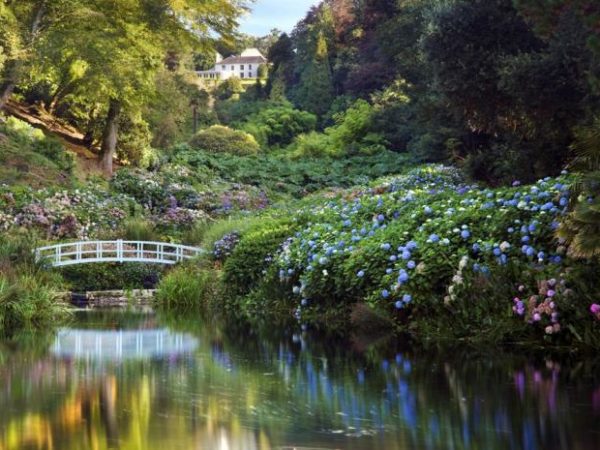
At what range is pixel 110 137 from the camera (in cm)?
3262

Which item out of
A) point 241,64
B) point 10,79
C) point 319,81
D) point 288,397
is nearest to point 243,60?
point 241,64

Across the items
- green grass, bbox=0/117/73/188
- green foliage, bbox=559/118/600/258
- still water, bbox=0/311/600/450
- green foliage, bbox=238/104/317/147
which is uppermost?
green foliage, bbox=238/104/317/147

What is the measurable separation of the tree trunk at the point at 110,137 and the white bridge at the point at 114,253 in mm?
10071

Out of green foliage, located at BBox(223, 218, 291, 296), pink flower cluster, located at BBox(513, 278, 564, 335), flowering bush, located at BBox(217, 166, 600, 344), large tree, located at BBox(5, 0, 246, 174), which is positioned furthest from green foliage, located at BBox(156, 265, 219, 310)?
large tree, located at BBox(5, 0, 246, 174)

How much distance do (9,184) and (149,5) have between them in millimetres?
8387

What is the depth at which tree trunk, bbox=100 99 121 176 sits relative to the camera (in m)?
32.5

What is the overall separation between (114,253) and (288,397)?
15349 millimetres

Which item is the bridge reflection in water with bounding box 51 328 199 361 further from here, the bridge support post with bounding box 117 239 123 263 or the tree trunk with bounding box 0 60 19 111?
→ the tree trunk with bounding box 0 60 19 111

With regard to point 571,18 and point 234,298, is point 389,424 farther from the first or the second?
point 234,298

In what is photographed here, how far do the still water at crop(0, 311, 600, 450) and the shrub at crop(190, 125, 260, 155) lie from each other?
31.1 metres

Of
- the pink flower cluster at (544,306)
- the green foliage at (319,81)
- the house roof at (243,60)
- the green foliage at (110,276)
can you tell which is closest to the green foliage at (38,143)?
the green foliage at (110,276)

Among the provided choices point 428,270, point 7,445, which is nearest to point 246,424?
point 7,445

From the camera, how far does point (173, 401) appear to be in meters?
6.75

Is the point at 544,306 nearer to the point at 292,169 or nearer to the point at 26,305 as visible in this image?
the point at 26,305
